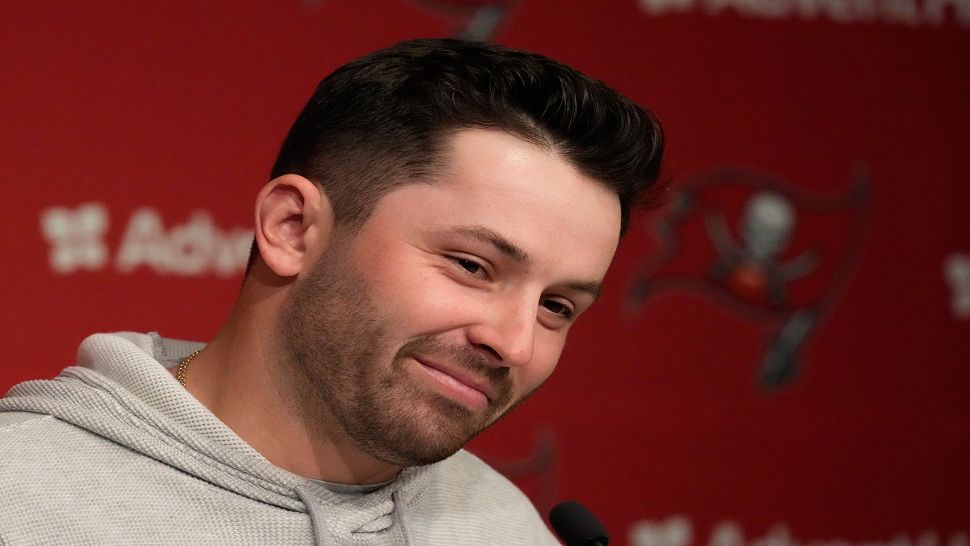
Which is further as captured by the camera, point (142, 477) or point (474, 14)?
point (474, 14)

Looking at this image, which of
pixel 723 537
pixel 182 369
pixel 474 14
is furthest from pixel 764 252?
pixel 182 369

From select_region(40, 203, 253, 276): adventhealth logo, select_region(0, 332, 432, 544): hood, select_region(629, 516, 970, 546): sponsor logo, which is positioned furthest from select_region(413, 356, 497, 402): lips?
select_region(629, 516, 970, 546): sponsor logo

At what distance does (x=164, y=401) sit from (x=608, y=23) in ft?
4.97

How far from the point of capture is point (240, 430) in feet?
5.39

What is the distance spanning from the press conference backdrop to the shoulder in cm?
65

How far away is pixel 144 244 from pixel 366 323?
93 centimetres

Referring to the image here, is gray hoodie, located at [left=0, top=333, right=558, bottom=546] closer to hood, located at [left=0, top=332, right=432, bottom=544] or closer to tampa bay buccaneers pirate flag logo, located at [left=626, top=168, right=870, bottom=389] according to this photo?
hood, located at [left=0, top=332, right=432, bottom=544]

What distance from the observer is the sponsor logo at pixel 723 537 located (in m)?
2.81

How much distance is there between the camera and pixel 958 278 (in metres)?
3.01

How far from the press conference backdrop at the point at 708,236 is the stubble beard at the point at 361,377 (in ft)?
2.71

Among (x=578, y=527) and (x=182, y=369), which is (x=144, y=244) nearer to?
(x=182, y=369)

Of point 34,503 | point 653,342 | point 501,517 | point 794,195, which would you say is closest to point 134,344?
point 34,503

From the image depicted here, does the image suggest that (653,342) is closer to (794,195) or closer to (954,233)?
(794,195)

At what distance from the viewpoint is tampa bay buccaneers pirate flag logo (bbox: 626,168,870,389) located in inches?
111
